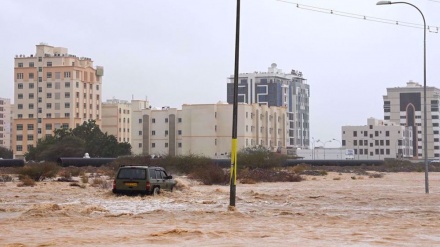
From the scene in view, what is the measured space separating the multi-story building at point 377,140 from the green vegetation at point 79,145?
68.0 meters

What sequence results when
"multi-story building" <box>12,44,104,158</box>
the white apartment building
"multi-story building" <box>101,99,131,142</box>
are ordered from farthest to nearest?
"multi-story building" <box>101,99,131,142</box>, "multi-story building" <box>12,44,104,158</box>, the white apartment building

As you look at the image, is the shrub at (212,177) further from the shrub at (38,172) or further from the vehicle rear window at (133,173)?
the vehicle rear window at (133,173)

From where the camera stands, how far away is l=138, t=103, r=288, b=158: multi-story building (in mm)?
146625

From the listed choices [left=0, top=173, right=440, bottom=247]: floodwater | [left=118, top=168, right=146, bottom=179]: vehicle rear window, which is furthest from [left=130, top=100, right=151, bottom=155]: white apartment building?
[left=118, top=168, right=146, bottom=179]: vehicle rear window

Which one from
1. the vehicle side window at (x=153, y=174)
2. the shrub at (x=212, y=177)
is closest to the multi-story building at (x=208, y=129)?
the shrub at (x=212, y=177)

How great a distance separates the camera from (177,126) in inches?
6191

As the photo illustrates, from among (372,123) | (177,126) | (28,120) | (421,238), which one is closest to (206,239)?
(421,238)

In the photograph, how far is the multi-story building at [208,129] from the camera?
481 feet

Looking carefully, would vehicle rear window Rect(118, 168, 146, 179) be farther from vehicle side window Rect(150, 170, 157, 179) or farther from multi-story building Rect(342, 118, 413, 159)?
multi-story building Rect(342, 118, 413, 159)

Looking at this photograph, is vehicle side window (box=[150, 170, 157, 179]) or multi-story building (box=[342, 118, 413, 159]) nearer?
vehicle side window (box=[150, 170, 157, 179])

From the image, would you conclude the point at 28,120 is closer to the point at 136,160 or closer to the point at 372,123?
the point at 372,123

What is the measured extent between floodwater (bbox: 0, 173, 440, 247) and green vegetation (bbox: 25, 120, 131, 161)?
10110 cm

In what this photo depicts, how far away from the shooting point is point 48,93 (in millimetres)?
172875

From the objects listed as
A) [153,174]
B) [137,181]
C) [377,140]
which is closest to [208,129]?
[377,140]
